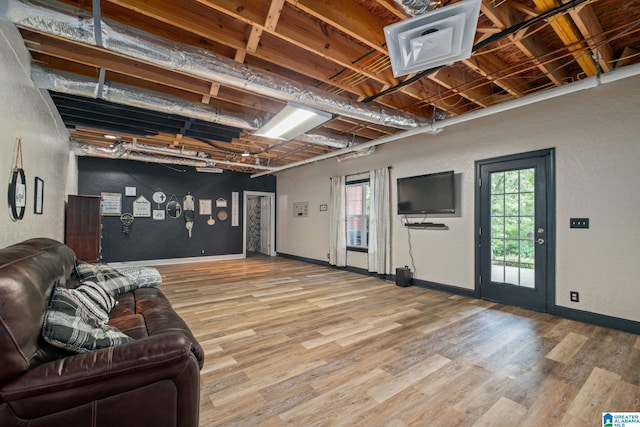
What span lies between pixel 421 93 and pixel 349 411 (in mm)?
3456

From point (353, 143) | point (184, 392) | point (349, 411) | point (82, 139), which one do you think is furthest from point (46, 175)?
point (353, 143)

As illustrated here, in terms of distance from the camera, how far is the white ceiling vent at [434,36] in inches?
70.5

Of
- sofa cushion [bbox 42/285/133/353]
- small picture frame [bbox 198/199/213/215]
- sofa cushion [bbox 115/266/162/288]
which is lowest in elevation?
sofa cushion [bbox 115/266/162/288]

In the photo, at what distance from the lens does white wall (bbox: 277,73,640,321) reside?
9.83ft

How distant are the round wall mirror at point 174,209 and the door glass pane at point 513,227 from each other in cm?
728

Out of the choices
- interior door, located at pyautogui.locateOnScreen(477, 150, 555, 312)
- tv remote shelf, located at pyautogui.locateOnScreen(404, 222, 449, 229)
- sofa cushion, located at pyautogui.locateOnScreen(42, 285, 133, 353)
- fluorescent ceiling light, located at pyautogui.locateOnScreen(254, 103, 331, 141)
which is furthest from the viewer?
tv remote shelf, located at pyautogui.locateOnScreen(404, 222, 449, 229)

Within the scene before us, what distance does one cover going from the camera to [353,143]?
528cm

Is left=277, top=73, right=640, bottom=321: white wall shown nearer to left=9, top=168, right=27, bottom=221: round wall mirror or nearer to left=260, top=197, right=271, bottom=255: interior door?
left=9, top=168, right=27, bottom=221: round wall mirror

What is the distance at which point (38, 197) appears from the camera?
2.87 metres

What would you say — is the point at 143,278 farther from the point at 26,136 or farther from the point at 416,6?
the point at 416,6

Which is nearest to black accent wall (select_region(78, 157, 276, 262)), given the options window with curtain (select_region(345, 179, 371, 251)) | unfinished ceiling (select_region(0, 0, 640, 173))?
unfinished ceiling (select_region(0, 0, 640, 173))

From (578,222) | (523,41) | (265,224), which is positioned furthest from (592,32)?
(265,224)

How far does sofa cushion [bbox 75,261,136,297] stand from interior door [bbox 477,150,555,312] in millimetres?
4541

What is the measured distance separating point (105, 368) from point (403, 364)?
6.80 feet
